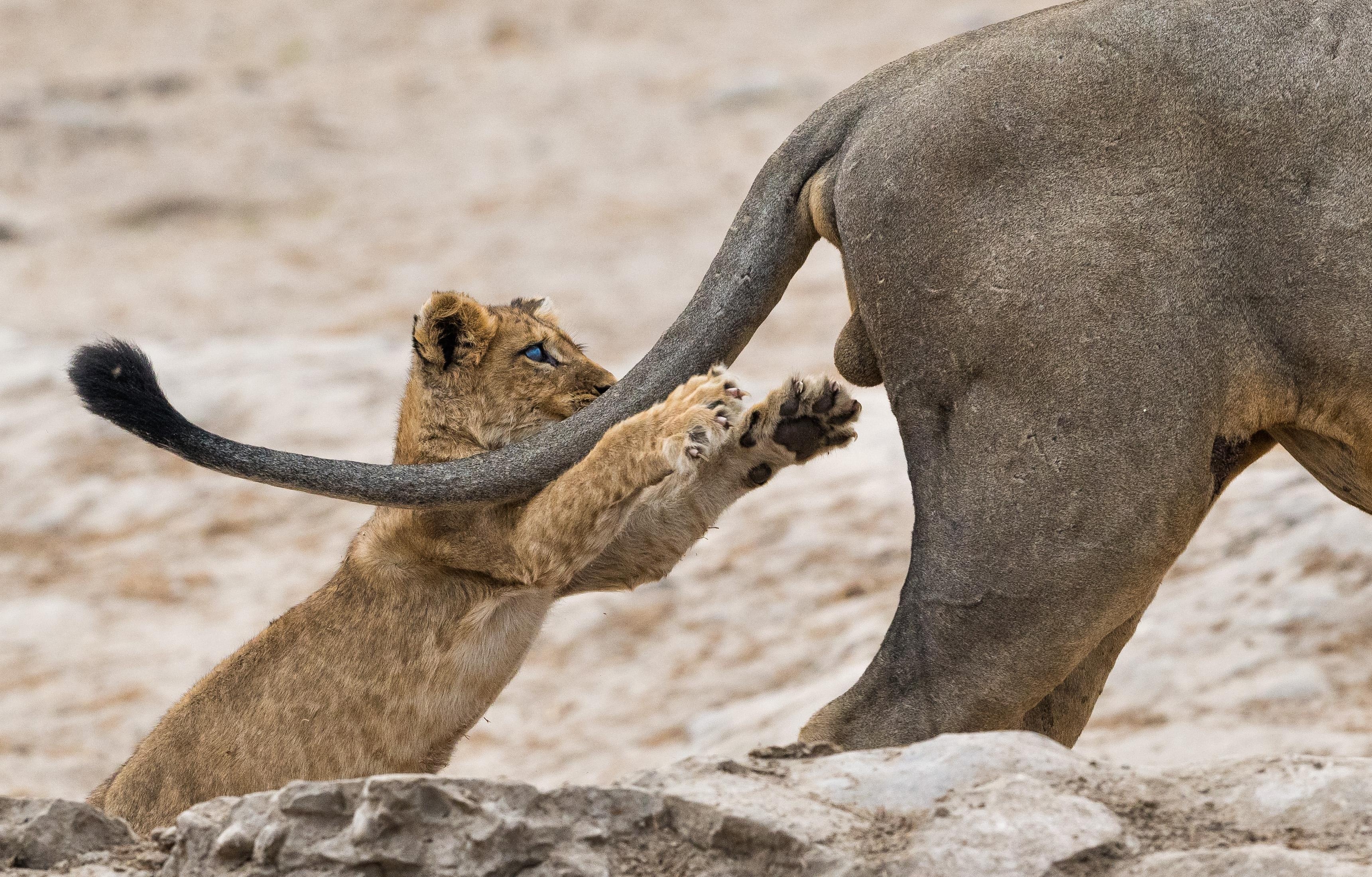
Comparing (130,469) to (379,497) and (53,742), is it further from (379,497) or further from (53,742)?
(379,497)

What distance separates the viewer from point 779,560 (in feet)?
26.7

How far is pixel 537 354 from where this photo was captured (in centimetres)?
462

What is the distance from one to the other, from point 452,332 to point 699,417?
3.15 ft

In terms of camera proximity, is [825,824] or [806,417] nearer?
[825,824]

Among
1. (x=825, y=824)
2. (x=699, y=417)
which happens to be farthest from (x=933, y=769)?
(x=699, y=417)

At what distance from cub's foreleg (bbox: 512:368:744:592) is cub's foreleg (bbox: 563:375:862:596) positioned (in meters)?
0.04

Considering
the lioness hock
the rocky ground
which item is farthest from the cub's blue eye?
the rocky ground

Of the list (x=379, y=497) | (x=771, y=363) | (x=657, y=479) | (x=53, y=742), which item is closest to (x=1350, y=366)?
(x=657, y=479)

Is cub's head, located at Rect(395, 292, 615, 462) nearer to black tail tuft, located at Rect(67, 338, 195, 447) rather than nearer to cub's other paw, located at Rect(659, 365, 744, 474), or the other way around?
cub's other paw, located at Rect(659, 365, 744, 474)

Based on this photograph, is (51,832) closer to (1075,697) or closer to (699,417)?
(699,417)

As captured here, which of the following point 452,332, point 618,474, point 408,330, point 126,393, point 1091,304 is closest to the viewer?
point 1091,304

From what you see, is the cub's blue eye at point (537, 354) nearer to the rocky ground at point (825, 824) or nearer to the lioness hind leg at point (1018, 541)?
the lioness hind leg at point (1018, 541)

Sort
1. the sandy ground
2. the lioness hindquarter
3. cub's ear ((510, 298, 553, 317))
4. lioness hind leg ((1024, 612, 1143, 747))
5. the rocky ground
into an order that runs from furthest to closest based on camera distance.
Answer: the sandy ground → cub's ear ((510, 298, 553, 317)) → the lioness hindquarter → lioness hind leg ((1024, 612, 1143, 747)) → the rocky ground

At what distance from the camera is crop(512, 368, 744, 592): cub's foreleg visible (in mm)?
3848
